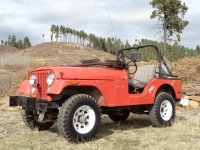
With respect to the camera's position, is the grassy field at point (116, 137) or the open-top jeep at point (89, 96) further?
the open-top jeep at point (89, 96)

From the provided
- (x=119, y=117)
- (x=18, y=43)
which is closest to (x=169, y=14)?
(x=119, y=117)

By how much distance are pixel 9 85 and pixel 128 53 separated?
10036 mm

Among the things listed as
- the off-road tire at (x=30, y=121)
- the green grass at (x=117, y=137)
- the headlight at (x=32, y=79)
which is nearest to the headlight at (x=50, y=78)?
the headlight at (x=32, y=79)

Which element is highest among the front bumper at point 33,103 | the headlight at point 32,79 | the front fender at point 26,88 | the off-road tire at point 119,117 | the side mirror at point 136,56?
the side mirror at point 136,56

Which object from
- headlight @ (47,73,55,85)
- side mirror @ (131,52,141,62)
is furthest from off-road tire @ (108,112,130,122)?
headlight @ (47,73,55,85)

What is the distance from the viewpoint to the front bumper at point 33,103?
711 centimetres

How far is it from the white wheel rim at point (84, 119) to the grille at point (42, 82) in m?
0.81

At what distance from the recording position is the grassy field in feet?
22.0

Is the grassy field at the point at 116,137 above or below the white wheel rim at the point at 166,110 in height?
below

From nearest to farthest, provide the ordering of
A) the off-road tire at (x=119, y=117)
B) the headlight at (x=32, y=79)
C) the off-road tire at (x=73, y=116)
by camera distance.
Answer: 1. the off-road tire at (x=73, y=116)
2. the headlight at (x=32, y=79)
3. the off-road tire at (x=119, y=117)

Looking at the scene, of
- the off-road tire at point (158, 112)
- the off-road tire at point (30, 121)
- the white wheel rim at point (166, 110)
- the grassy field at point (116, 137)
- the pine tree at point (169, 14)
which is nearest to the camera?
the grassy field at point (116, 137)

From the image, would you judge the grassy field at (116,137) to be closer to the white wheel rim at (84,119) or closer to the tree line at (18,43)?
the white wheel rim at (84,119)

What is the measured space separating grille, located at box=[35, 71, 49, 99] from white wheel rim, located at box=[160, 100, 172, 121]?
3202mm

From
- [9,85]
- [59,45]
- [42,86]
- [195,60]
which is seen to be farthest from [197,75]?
[59,45]
